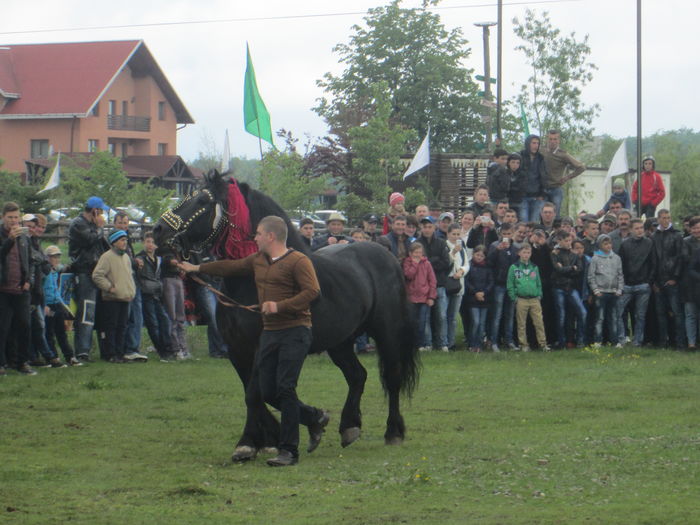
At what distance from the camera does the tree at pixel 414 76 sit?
2365 inches

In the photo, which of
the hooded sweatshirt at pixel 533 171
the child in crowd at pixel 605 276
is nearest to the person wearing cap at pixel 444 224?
the hooded sweatshirt at pixel 533 171

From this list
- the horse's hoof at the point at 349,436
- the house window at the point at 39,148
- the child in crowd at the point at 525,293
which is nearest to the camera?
the horse's hoof at the point at 349,436

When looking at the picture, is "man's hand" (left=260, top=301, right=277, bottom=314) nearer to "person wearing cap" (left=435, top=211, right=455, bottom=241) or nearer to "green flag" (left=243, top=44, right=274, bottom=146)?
"person wearing cap" (left=435, top=211, right=455, bottom=241)

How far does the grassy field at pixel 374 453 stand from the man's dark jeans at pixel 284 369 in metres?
0.33

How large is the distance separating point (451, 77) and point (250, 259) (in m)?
53.2

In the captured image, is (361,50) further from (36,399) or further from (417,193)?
(36,399)

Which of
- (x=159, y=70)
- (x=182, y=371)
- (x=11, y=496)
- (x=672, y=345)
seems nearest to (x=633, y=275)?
(x=672, y=345)

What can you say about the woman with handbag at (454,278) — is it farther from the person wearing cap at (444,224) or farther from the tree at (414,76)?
the tree at (414,76)

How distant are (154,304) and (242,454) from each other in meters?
8.09

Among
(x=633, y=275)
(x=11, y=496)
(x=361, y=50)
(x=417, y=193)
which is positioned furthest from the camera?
(x=361, y=50)

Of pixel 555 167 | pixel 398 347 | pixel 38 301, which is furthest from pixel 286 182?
pixel 398 347

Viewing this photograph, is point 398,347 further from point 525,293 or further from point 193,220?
point 525,293

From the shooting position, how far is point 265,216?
932 centimetres

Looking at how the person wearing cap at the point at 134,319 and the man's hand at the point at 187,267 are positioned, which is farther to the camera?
the person wearing cap at the point at 134,319
